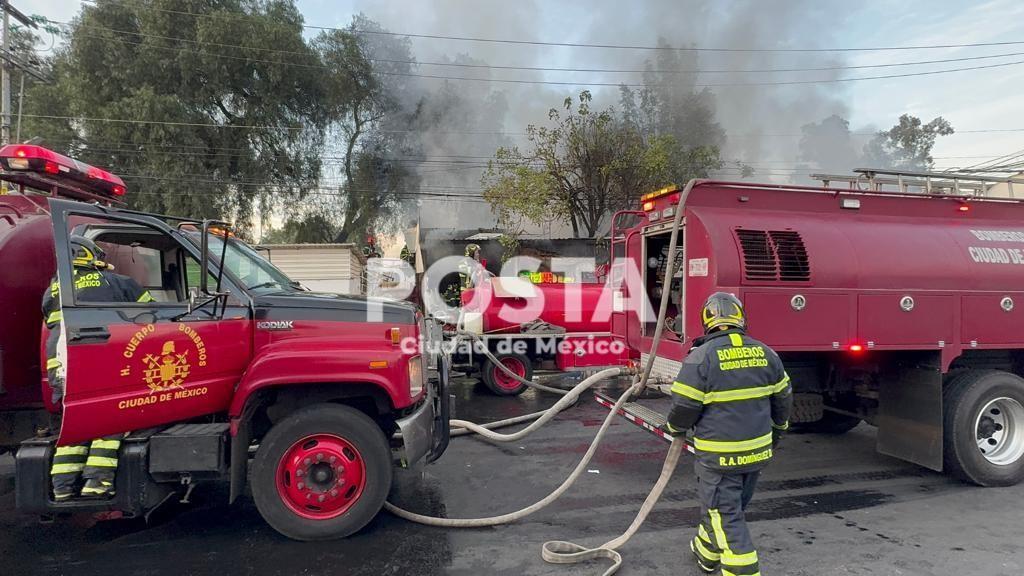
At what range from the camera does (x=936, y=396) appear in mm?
5090

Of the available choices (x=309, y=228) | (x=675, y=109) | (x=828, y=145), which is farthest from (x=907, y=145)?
(x=309, y=228)

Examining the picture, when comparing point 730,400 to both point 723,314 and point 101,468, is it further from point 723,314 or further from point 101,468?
point 101,468

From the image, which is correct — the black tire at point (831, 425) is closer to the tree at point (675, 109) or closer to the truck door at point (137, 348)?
the truck door at point (137, 348)

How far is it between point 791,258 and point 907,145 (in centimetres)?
4957

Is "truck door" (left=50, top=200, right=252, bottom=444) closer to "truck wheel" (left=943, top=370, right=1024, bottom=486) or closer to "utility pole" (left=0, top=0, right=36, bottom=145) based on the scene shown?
"truck wheel" (left=943, top=370, right=1024, bottom=486)

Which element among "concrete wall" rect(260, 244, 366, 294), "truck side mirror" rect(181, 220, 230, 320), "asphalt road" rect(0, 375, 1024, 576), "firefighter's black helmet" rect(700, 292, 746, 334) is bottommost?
"asphalt road" rect(0, 375, 1024, 576)

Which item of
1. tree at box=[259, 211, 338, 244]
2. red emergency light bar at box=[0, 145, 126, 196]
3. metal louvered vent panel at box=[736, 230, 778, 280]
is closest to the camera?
red emergency light bar at box=[0, 145, 126, 196]

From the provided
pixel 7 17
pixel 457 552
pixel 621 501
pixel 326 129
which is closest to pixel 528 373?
pixel 621 501

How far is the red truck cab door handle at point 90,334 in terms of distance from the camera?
3445mm

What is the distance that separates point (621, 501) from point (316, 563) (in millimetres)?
2458

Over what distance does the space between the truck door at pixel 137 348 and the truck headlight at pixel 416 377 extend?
116 cm

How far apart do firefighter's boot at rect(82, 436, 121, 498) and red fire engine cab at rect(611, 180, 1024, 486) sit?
13.5 ft

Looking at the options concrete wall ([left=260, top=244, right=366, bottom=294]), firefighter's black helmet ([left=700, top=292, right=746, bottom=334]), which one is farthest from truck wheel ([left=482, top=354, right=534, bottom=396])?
concrete wall ([left=260, top=244, right=366, bottom=294])

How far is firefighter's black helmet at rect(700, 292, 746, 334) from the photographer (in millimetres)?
3480
